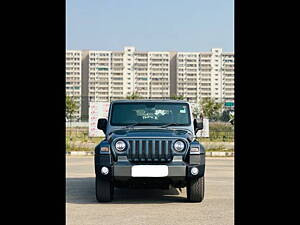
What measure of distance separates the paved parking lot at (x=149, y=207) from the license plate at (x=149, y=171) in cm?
51

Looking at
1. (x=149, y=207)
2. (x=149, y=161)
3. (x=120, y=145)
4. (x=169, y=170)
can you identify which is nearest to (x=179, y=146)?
(x=169, y=170)

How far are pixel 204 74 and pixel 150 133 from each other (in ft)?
182

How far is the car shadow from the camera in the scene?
826cm

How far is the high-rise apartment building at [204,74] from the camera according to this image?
57.8m

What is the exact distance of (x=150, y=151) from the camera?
7742 mm

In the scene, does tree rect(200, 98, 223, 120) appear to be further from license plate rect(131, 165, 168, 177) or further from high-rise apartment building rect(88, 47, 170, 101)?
license plate rect(131, 165, 168, 177)

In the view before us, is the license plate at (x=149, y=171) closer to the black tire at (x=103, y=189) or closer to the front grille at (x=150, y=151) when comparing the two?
the front grille at (x=150, y=151)

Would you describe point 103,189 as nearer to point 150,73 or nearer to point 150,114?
point 150,114

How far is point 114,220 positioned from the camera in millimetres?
6543

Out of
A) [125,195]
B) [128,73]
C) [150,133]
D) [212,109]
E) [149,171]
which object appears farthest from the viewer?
[128,73]

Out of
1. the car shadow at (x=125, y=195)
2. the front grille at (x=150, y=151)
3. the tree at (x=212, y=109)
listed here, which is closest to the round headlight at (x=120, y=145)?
the front grille at (x=150, y=151)

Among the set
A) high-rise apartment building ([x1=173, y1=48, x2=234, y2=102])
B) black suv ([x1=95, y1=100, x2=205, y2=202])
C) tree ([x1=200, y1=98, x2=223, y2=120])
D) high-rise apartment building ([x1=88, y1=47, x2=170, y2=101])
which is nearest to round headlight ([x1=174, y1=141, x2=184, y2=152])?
black suv ([x1=95, y1=100, x2=205, y2=202])
